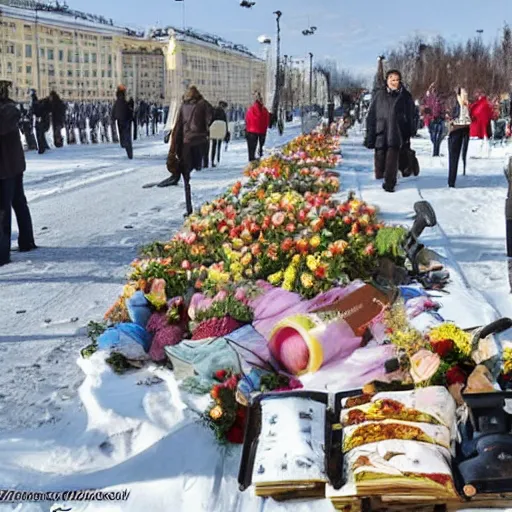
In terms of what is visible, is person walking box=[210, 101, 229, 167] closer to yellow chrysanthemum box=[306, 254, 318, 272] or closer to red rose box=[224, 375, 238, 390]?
yellow chrysanthemum box=[306, 254, 318, 272]

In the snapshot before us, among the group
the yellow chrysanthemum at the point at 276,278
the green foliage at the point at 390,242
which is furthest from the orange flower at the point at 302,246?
the green foliage at the point at 390,242

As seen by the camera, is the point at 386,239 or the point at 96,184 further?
the point at 96,184

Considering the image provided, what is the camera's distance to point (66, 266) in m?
7.44

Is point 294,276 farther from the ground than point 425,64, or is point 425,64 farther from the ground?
point 425,64

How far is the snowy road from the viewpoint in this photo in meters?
4.70

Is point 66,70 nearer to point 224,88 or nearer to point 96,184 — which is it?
point 224,88

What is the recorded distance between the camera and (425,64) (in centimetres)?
4225

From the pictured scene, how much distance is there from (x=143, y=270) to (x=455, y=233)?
439cm

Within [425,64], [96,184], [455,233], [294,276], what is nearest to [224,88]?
[425,64]

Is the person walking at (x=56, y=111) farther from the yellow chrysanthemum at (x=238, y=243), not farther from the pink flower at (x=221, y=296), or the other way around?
the pink flower at (x=221, y=296)

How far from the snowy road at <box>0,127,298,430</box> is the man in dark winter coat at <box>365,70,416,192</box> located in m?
2.76

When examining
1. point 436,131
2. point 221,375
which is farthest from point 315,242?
point 436,131

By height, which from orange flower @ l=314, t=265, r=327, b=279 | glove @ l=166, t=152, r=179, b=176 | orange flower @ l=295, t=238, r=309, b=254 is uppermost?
glove @ l=166, t=152, r=179, b=176

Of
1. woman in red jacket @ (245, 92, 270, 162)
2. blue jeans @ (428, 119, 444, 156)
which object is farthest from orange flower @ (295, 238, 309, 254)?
blue jeans @ (428, 119, 444, 156)
